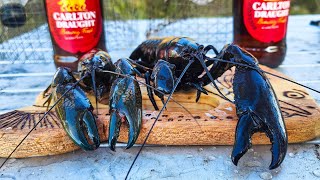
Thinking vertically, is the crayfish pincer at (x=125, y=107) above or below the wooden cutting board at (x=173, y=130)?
above

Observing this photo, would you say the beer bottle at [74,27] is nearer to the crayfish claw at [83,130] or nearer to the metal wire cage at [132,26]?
the metal wire cage at [132,26]

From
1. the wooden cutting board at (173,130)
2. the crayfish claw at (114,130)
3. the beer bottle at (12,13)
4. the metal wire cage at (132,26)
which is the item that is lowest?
the wooden cutting board at (173,130)

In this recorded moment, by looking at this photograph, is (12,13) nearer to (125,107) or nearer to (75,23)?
(75,23)

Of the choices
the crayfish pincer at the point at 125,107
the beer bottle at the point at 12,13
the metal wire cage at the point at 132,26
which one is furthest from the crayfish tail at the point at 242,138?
the beer bottle at the point at 12,13

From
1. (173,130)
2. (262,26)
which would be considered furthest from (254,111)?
(262,26)

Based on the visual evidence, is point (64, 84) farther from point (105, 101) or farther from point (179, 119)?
point (179, 119)

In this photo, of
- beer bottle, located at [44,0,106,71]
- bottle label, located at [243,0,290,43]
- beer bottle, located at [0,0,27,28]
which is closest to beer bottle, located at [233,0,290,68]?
bottle label, located at [243,0,290,43]
